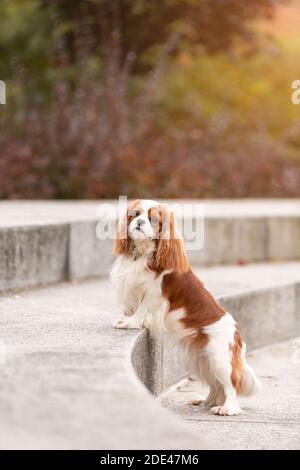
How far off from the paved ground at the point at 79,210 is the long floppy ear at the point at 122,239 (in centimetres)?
193

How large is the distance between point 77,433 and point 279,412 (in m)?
2.43

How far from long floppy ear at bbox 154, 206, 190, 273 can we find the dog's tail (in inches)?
20.9

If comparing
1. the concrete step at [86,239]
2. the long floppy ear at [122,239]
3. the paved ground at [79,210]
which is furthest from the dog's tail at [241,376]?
the paved ground at [79,210]

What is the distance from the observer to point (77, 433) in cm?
339

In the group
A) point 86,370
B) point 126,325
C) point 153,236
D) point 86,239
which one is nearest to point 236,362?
point 126,325

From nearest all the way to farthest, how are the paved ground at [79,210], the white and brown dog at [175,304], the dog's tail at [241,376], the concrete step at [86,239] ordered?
1. the white and brown dog at [175,304]
2. the dog's tail at [241,376]
3. the concrete step at [86,239]
4. the paved ground at [79,210]

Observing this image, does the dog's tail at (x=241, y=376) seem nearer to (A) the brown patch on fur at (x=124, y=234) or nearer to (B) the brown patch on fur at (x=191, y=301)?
(B) the brown patch on fur at (x=191, y=301)

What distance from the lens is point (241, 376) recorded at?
552 centimetres

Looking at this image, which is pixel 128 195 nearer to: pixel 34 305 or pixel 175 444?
pixel 34 305

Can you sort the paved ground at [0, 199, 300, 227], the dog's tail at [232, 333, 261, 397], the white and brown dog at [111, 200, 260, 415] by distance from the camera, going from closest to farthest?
the white and brown dog at [111, 200, 260, 415] → the dog's tail at [232, 333, 261, 397] → the paved ground at [0, 199, 300, 227]

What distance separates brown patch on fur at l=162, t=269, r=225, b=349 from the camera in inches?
212

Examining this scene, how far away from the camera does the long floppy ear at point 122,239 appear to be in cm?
538

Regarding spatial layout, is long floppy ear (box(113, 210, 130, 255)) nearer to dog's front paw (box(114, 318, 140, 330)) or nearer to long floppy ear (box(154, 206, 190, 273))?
long floppy ear (box(154, 206, 190, 273))

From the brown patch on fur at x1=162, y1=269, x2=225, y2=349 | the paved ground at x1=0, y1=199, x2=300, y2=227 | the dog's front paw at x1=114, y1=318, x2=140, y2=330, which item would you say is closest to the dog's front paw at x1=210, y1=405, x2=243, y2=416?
the brown patch on fur at x1=162, y1=269, x2=225, y2=349
